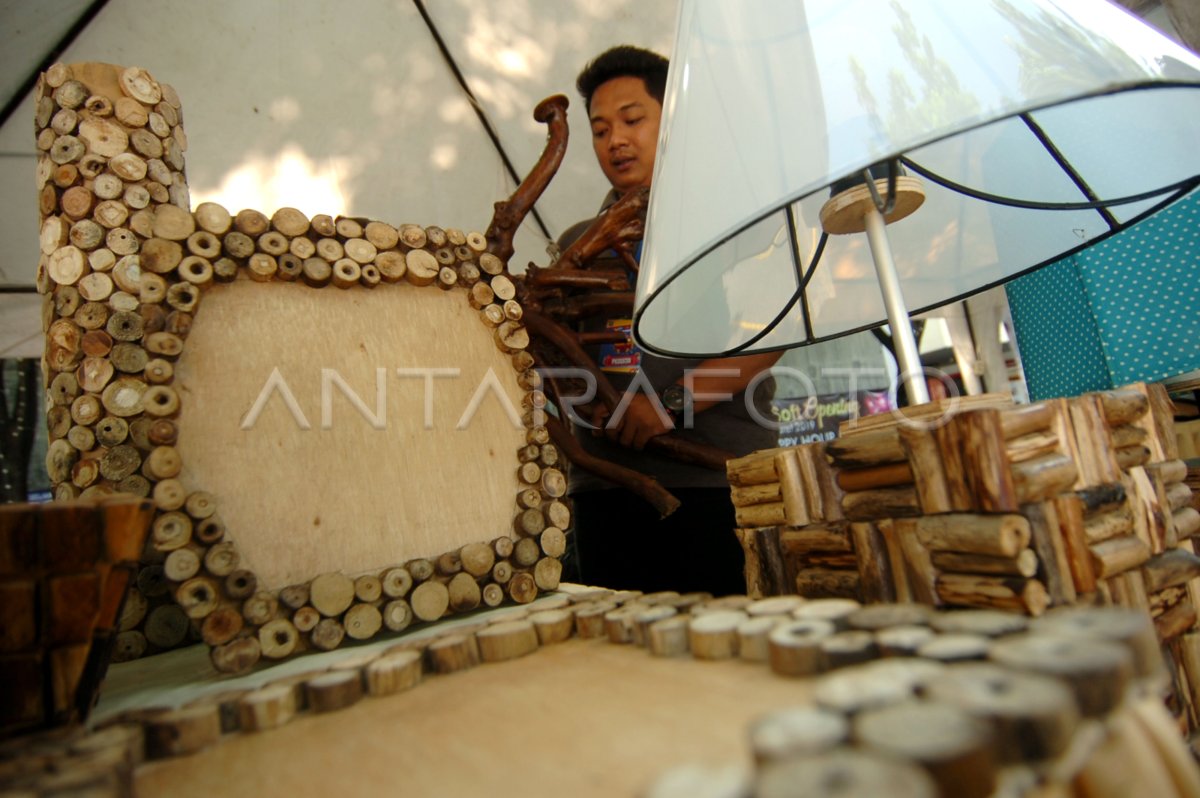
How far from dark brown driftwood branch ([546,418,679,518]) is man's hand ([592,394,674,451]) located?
66 mm

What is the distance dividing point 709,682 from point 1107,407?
467 mm

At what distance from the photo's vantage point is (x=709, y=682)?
0.46m

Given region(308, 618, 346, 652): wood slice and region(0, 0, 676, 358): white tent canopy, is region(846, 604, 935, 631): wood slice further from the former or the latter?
region(0, 0, 676, 358): white tent canopy

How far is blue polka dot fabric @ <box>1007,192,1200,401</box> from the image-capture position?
99 cm

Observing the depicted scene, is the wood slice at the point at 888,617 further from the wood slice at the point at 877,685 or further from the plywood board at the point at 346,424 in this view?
the plywood board at the point at 346,424

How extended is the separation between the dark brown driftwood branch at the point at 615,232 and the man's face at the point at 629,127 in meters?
0.20

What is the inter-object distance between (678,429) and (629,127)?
2.21 ft

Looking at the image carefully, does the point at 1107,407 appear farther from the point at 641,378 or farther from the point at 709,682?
the point at 641,378

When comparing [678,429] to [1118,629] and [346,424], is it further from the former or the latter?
[1118,629]

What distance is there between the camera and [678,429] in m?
1.17

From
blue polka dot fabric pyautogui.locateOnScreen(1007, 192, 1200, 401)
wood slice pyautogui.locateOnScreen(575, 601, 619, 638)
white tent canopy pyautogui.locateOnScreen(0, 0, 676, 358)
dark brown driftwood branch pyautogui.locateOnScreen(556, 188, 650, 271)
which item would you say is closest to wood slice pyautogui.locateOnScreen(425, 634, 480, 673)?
wood slice pyautogui.locateOnScreen(575, 601, 619, 638)

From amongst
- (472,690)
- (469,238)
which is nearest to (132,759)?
(472,690)

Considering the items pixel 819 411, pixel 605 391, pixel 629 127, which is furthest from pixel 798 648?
pixel 819 411

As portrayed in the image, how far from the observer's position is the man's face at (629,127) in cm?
131
